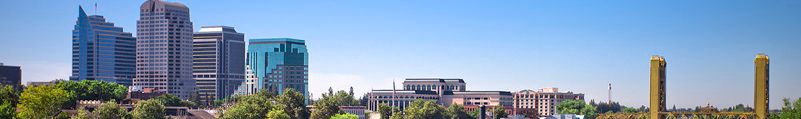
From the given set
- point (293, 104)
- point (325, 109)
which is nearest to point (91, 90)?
point (293, 104)

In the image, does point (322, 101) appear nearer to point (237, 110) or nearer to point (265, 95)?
point (265, 95)

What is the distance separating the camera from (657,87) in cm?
8594

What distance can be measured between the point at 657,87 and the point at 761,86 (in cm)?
685

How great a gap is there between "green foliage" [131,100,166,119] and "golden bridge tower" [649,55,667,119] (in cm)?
6559

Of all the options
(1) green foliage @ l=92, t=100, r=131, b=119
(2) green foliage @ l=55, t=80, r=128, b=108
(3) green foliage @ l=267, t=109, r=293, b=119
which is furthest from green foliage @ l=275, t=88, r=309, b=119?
(1) green foliage @ l=92, t=100, r=131, b=119

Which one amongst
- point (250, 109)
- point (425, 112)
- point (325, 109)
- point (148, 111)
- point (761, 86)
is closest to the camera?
point (761, 86)

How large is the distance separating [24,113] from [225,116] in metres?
38.6

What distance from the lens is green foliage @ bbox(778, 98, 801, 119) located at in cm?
11475

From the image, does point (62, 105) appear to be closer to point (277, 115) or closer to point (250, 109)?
point (250, 109)

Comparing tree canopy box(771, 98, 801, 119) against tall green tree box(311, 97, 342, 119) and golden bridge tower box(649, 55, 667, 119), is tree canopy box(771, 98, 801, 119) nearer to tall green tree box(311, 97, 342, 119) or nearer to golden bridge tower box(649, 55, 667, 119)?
golden bridge tower box(649, 55, 667, 119)

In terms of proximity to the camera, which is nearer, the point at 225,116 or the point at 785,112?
the point at 785,112

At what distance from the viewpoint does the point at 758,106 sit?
86000mm

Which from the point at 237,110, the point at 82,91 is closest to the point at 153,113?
the point at 237,110

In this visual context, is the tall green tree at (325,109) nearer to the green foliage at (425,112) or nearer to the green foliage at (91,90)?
the green foliage at (425,112)
